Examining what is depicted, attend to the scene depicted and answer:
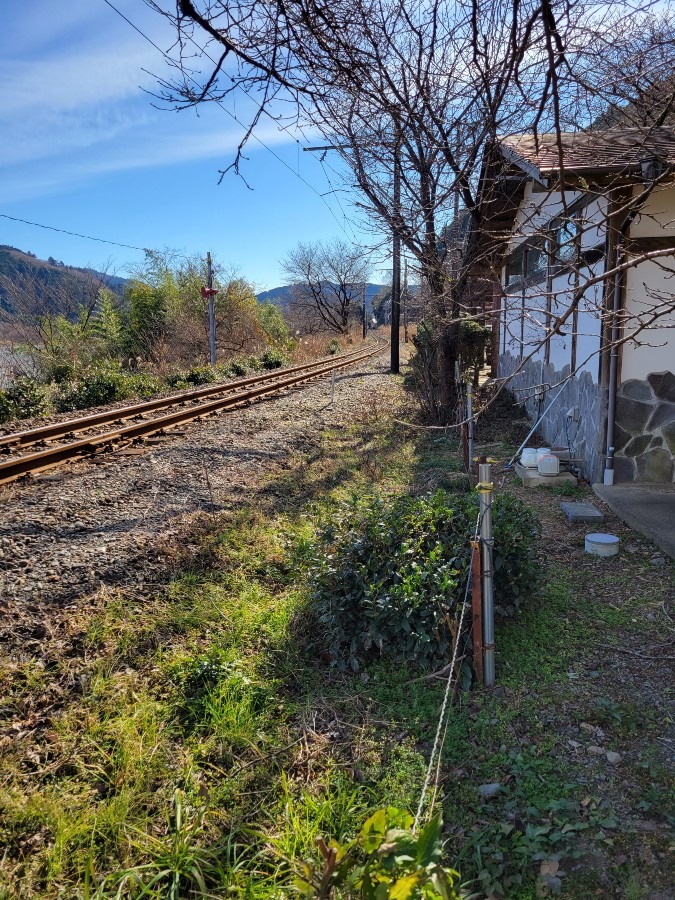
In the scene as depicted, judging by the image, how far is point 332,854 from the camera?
3.96 feet

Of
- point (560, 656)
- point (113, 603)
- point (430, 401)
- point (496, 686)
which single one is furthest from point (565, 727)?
point (430, 401)

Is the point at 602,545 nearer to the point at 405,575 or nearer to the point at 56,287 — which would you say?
the point at 405,575

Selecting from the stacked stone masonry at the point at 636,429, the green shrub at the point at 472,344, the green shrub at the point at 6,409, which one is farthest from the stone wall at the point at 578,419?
the green shrub at the point at 6,409

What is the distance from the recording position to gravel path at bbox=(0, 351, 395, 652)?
3988 mm

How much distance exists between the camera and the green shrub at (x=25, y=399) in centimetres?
1131

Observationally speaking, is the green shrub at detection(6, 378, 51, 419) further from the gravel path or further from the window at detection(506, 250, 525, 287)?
the window at detection(506, 250, 525, 287)

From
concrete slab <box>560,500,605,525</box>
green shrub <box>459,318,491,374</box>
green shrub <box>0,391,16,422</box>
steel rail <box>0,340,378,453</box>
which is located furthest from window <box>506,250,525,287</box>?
green shrub <box>0,391,16,422</box>

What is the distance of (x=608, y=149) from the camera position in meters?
3.79

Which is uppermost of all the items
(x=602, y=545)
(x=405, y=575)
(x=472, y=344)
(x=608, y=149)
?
(x=608, y=149)

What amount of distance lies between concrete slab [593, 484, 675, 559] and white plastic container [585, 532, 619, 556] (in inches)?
15.6

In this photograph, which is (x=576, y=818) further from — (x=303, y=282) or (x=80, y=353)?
(x=303, y=282)

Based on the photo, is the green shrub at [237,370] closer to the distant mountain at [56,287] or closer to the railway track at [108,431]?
the railway track at [108,431]

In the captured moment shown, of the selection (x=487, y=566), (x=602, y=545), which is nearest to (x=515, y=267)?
(x=602, y=545)

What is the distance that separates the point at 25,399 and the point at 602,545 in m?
10.7
